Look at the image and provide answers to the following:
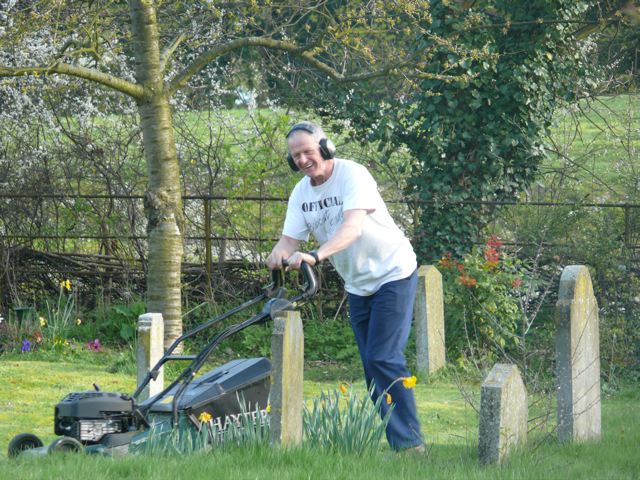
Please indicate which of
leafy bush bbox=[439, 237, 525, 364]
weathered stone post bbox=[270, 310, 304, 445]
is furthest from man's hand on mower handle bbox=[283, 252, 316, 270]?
leafy bush bbox=[439, 237, 525, 364]

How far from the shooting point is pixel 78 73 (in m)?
10.2

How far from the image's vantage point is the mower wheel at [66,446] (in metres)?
5.79

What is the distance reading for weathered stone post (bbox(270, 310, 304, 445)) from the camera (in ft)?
19.2

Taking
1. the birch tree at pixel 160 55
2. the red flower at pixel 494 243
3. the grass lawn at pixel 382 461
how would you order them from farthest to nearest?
the red flower at pixel 494 243 → the birch tree at pixel 160 55 → the grass lawn at pixel 382 461

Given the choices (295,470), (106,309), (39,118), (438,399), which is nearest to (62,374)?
(106,309)

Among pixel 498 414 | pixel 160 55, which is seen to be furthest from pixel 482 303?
pixel 498 414

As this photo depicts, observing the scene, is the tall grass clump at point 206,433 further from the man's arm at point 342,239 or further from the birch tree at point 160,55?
the birch tree at point 160,55

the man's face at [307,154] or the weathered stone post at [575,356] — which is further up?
the man's face at [307,154]

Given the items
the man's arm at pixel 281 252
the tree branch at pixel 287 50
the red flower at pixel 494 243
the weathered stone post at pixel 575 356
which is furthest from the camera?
the red flower at pixel 494 243

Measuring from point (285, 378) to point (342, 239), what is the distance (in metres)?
0.84

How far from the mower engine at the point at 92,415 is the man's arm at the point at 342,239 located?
121cm

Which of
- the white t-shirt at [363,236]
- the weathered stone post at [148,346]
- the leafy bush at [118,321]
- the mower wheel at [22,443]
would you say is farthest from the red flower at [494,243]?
the mower wheel at [22,443]

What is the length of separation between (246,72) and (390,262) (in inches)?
398

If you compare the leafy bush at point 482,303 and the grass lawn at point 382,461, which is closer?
the grass lawn at point 382,461
